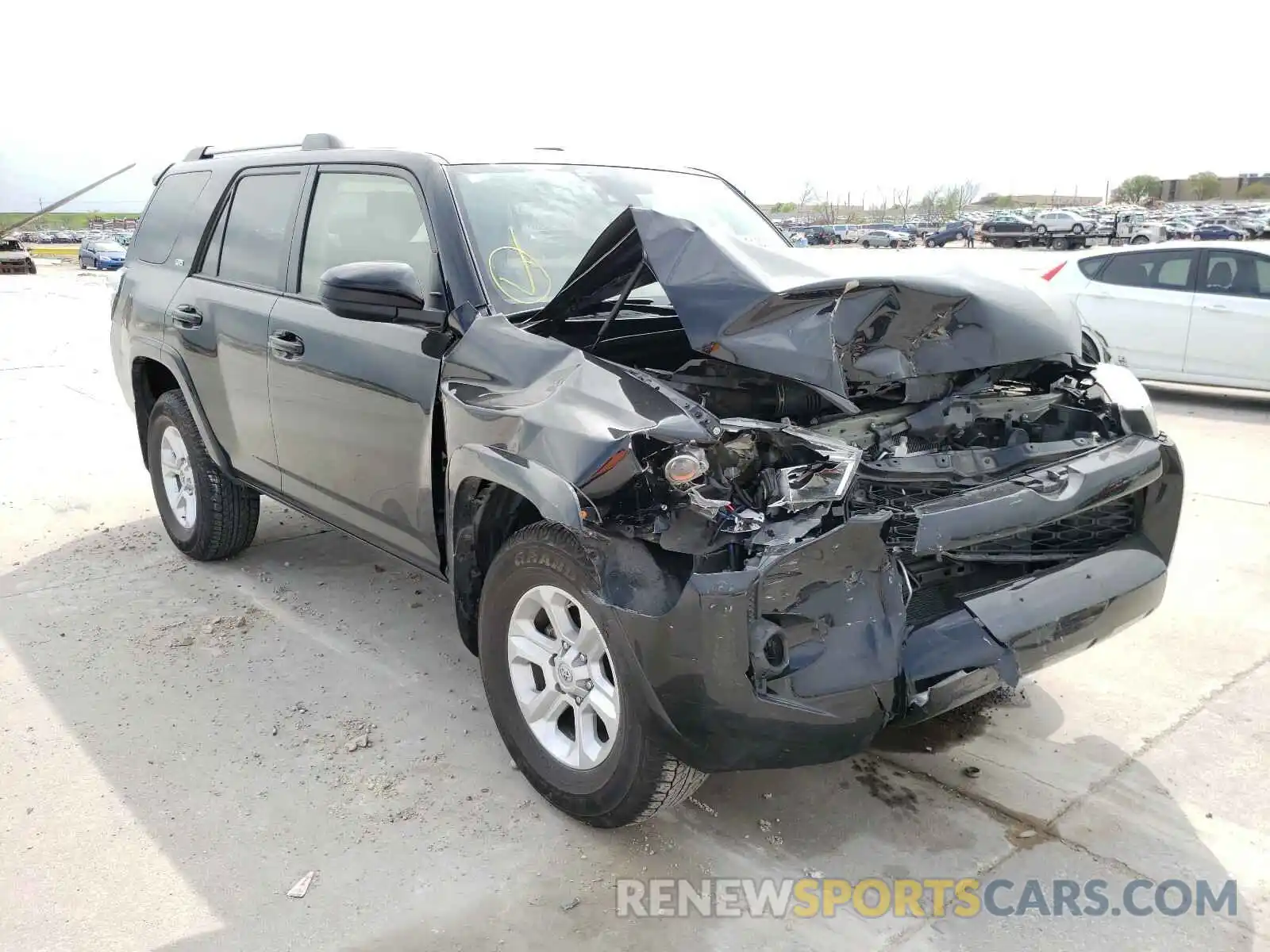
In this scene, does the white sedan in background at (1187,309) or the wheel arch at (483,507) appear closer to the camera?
the wheel arch at (483,507)

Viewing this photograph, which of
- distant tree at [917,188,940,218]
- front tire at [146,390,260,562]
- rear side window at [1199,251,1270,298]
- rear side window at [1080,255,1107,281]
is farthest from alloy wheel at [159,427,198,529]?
distant tree at [917,188,940,218]

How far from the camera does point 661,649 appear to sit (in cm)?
251

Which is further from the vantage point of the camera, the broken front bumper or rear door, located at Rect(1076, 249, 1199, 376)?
rear door, located at Rect(1076, 249, 1199, 376)

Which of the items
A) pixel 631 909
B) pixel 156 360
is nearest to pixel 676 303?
pixel 631 909

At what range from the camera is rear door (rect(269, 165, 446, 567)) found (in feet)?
11.5

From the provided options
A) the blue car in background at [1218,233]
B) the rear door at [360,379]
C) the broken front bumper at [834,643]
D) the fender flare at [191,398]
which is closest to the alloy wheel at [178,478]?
the fender flare at [191,398]

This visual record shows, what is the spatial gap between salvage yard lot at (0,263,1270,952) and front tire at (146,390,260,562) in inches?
11.4

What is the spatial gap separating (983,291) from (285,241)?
2.81 meters

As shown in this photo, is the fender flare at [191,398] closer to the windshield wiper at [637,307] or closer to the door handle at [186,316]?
the door handle at [186,316]

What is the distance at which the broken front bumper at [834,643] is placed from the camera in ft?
8.04

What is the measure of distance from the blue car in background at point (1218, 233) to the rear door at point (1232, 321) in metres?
37.1

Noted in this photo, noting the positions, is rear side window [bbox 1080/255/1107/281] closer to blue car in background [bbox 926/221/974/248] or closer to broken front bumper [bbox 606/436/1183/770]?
broken front bumper [bbox 606/436/1183/770]

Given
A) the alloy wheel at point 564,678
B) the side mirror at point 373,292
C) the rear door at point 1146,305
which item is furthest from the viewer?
the rear door at point 1146,305

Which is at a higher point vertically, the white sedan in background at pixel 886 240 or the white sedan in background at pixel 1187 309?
the white sedan in background at pixel 1187 309
